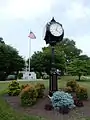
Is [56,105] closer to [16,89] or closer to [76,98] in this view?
[76,98]

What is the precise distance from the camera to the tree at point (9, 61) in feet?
151

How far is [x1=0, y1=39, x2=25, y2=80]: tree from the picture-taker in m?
45.9

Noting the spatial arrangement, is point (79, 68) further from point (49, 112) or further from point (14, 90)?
point (49, 112)

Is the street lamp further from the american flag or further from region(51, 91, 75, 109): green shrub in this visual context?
the american flag

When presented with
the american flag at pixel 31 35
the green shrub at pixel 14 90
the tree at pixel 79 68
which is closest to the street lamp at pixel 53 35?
the green shrub at pixel 14 90

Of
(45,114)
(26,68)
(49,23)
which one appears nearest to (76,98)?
(45,114)

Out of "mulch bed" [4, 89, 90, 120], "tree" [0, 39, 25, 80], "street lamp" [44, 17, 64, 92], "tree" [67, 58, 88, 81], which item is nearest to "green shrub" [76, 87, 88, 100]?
"mulch bed" [4, 89, 90, 120]

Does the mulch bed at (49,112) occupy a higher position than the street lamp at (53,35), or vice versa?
the street lamp at (53,35)

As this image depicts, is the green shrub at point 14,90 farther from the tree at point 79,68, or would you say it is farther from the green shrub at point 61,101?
the tree at point 79,68

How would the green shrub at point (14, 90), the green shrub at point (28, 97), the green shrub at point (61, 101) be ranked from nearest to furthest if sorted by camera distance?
the green shrub at point (61, 101)
the green shrub at point (28, 97)
the green shrub at point (14, 90)

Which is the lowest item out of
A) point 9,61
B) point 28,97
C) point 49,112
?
point 49,112

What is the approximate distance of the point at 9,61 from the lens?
46250 millimetres

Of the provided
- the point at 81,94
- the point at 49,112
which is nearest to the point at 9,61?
the point at 81,94

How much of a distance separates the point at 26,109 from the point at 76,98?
2363 millimetres
